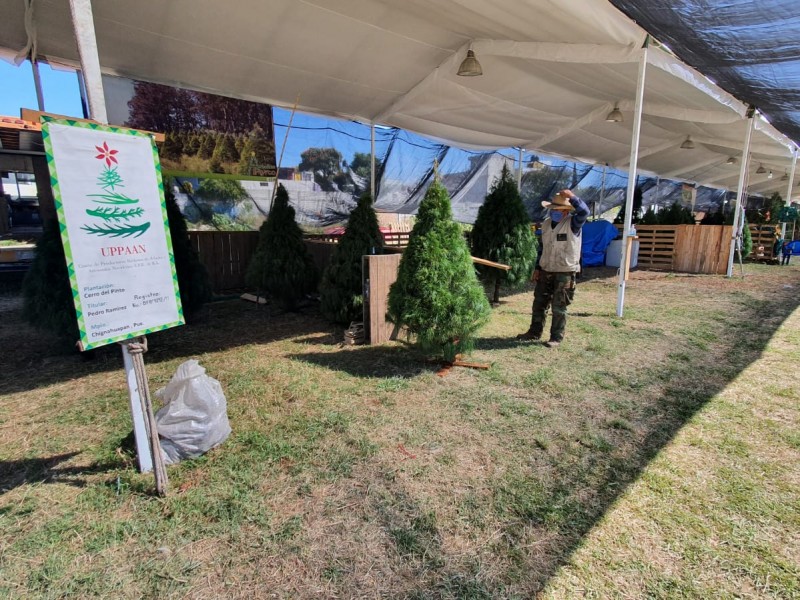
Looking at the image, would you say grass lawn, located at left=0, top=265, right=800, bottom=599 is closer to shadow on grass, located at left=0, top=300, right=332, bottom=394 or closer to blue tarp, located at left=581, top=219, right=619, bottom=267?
shadow on grass, located at left=0, top=300, right=332, bottom=394

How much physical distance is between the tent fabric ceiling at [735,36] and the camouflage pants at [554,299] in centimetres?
291

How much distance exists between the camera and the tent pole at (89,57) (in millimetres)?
2270

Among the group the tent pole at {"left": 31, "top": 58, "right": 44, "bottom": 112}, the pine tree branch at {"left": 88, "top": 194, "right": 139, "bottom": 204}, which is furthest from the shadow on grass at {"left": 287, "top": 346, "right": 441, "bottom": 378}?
the tent pole at {"left": 31, "top": 58, "right": 44, "bottom": 112}

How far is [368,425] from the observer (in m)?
3.28

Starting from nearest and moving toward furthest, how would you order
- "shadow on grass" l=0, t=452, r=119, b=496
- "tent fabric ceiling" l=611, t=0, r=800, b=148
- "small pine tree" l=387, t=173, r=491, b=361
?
1. "shadow on grass" l=0, t=452, r=119, b=496
2. "tent fabric ceiling" l=611, t=0, r=800, b=148
3. "small pine tree" l=387, t=173, r=491, b=361

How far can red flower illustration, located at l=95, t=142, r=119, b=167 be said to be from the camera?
2.16 m

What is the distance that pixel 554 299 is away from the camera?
17.4 ft

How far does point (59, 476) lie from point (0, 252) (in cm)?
755

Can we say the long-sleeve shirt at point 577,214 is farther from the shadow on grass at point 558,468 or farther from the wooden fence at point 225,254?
the wooden fence at point 225,254

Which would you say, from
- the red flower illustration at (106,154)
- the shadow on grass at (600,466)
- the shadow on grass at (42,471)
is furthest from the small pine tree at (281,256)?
the shadow on grass at (600,466)

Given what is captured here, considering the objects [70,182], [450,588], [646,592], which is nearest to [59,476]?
[70,182]

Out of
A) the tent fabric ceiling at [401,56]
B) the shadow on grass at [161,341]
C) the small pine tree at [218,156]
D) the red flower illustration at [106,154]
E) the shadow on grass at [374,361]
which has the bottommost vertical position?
the shadow on grass at [374,361]

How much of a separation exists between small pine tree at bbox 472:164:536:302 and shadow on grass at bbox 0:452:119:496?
6033 millimetres

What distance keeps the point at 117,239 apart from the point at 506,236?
598 centimetres
